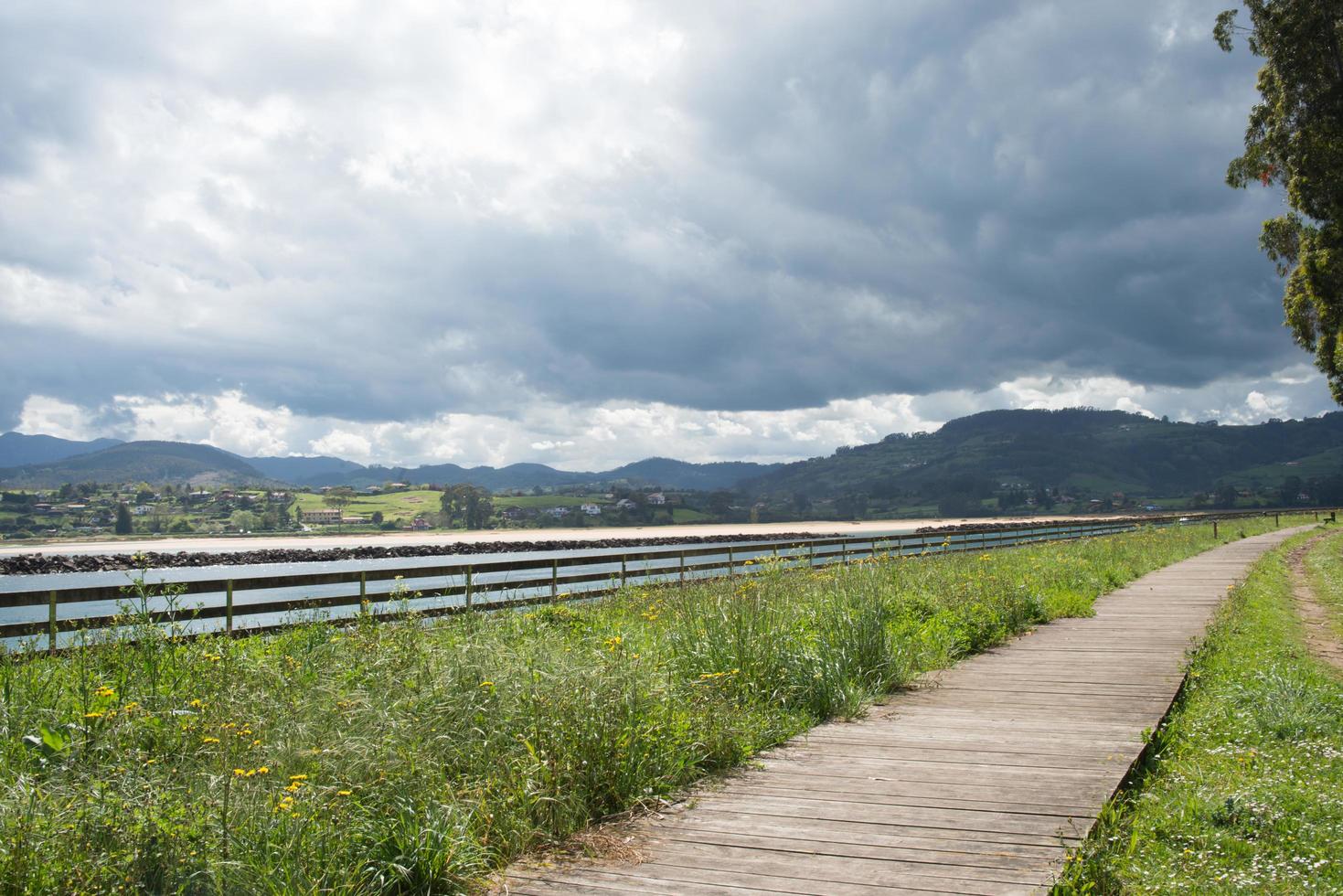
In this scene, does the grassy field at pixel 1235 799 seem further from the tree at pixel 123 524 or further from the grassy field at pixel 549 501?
the grassy field at pixel 549 501

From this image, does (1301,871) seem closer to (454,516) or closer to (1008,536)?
(1008,536)

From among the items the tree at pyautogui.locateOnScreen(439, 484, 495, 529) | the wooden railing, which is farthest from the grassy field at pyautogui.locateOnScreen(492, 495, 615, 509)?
the wooden railing

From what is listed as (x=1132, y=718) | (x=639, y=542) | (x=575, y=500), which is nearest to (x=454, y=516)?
(x=575, y=500)

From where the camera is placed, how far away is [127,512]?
4358 inches

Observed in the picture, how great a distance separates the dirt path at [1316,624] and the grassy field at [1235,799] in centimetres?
295

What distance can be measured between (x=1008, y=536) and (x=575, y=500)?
425 ft

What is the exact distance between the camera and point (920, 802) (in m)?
4.43

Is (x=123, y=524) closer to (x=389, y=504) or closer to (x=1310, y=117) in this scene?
(x=389, y=504)

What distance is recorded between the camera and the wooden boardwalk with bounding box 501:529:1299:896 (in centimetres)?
350

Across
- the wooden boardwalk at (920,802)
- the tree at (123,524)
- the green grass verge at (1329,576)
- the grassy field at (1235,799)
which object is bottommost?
the tree at (123,524)

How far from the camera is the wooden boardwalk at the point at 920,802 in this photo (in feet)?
11.5

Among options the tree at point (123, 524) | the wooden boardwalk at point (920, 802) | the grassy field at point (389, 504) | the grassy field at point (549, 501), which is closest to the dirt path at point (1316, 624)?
the wooden boardwalk at point (920, 802)

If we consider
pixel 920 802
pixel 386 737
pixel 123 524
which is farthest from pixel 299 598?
pixel 123 524

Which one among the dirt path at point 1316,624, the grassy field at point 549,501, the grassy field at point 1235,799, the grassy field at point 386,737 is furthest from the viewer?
the grassy field at point 549,501
